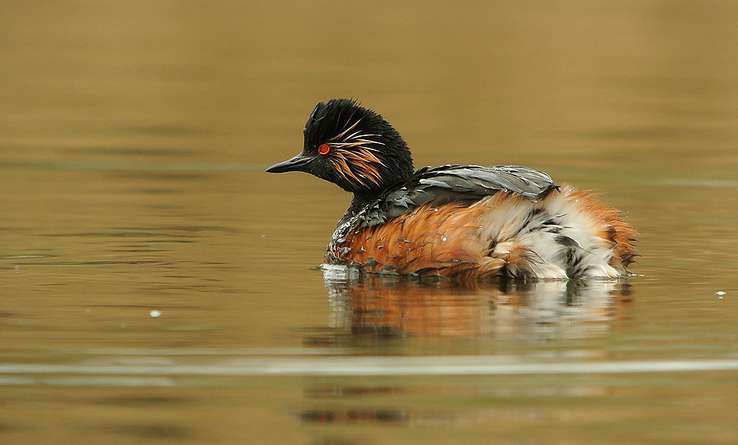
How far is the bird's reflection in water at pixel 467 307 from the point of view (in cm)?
810

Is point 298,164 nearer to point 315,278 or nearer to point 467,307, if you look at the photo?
point 315,278

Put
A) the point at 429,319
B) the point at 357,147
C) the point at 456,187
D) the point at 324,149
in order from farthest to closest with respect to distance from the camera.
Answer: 1. the point at 324,149
2. the point at 357,147
3. the point at 456,187
4. the point at 429,319

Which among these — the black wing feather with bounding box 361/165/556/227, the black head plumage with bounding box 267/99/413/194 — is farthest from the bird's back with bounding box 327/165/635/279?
the black head plumage with bounding box 267/99/413/194

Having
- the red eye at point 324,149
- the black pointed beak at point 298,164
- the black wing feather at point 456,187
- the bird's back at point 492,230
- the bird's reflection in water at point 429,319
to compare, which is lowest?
the bird's reflection in water at point 429,319

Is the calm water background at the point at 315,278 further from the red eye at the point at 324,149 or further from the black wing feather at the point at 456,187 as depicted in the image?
the red eye at the point at 324,149

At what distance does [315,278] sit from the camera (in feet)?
32.2

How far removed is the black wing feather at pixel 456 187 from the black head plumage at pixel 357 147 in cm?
61

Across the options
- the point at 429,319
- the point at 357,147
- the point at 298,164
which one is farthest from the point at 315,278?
the point at 429,319

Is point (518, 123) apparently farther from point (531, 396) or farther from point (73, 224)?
point (531, 396)

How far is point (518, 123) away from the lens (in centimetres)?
1967

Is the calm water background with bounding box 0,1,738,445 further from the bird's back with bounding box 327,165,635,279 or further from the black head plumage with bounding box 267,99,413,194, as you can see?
the black head plumage with bounding box 267,99,413,194

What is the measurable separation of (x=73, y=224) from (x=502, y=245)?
10.6ft

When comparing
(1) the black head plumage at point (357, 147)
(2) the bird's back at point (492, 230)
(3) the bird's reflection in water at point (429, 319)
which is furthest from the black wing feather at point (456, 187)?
(1) the black head plumage at point (357, 147)

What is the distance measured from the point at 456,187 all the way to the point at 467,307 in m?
1.16
